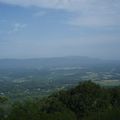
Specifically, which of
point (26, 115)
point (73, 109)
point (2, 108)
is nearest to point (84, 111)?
point (73, 109)

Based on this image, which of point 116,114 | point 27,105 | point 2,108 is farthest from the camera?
point 2,108

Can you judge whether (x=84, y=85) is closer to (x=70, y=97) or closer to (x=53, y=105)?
(x=70, y=97)

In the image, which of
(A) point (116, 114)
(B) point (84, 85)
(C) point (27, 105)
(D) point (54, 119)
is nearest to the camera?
(A) point (116, 114)

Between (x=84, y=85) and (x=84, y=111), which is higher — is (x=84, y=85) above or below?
above

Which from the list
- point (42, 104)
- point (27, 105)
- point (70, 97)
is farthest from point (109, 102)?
point (27, 105)

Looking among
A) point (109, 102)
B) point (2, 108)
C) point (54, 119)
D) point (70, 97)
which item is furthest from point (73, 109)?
point (54, 119)

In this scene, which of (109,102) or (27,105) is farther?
(109,102)

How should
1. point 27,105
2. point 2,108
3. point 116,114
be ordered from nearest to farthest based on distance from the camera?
point 116,114, point 27,105, point 2,108

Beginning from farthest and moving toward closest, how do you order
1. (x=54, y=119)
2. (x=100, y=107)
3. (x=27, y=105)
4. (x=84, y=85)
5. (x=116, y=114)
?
(x=84, y=85) < (x=100, y=107) < (x=27, y=105) < (x=54, y=119) < (x=116, y=114)

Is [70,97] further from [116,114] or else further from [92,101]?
[116,114]
